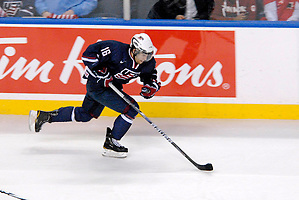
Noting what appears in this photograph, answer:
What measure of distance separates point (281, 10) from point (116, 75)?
167cm

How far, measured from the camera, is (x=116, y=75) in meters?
3.74

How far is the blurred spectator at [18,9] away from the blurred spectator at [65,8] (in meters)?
0.07

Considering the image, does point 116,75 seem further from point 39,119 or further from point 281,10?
point 281,10

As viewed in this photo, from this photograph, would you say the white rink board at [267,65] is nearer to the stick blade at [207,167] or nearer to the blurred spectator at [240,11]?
the blurred spectator at [240,11]

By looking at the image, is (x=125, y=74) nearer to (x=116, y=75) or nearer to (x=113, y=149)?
(x=116, y=75)

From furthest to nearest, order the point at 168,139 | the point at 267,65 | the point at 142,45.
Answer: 1. the point at 267,65
2. the point at 168,139
3. the point at 142,45

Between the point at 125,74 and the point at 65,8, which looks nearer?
the point at 125,74

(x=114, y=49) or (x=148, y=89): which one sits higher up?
(x=114, y=49)

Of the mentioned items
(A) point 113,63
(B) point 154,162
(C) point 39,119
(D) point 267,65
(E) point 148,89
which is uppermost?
(A) point 113,63

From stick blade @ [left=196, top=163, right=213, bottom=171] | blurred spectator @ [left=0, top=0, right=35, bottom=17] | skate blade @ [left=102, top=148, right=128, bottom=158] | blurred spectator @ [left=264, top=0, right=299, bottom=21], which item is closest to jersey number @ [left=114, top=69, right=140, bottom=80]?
skate blade @ [left=102, top=148, right=128, bottom=158]

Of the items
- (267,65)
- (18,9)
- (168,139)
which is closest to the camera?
(168,139)

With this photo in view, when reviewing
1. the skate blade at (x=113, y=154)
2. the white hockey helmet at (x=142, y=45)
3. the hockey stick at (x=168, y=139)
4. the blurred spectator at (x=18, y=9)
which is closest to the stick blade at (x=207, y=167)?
the hockey stick at (x=168, y=139)

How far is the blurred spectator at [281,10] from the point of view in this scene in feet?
14.7

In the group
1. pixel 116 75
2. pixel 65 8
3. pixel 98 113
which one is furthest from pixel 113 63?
pixel 65 8
